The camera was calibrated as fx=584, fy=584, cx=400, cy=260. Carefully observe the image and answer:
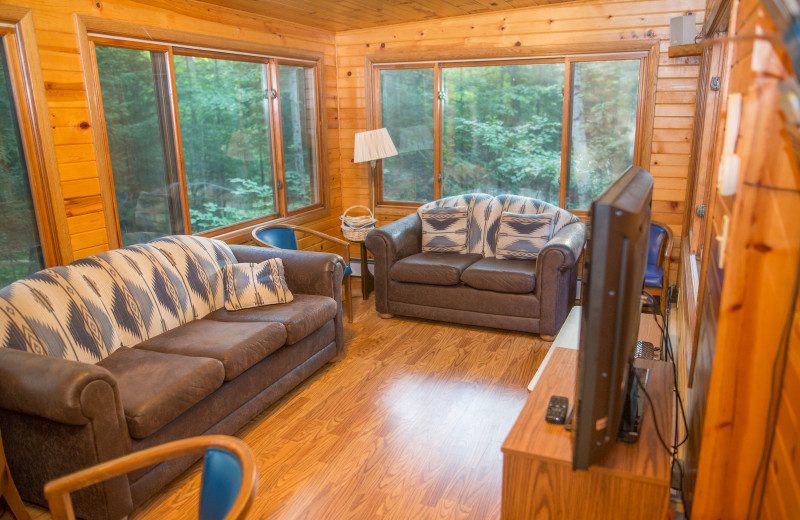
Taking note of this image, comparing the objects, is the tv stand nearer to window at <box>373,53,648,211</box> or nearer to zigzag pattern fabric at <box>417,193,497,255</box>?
zigzag pattern fabric at <box>417,193,497,255</box>

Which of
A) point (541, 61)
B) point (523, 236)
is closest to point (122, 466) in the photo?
point (523, 236)

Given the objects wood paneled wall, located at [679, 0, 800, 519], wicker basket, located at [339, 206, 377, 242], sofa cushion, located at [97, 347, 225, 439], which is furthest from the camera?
wicker basket, located at [339, 206, 377, 242]

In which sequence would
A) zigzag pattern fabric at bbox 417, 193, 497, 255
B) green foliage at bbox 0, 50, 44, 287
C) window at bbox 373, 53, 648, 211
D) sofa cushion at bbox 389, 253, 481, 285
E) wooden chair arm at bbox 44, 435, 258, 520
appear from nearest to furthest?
wooden chair arm at bbox 44, 435, 258, 520, green foliage at bbox 0, 50, 44, 287, sofa cushion at bbox 389, 253, 481, 285, window at bbox 373, 53, 648, 211, zigzag pattern fabric at bbox 417, 193, 497, 255

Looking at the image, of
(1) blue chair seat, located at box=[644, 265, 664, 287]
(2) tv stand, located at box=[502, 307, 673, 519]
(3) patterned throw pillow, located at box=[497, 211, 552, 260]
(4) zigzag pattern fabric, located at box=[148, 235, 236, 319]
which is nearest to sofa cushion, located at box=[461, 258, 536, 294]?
(3) patterned throw pillow, located at box=[497, 211, 552, 260]

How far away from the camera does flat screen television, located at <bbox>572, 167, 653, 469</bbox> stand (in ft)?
4.04

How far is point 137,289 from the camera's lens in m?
3.12

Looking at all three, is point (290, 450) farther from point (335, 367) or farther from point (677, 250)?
point (677, 250)

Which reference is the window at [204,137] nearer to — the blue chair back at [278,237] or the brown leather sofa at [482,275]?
the blue chair back at [278,237]

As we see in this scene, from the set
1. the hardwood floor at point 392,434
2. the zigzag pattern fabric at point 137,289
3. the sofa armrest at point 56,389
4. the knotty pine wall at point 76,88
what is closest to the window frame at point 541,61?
the hardwood floor at point 392,434

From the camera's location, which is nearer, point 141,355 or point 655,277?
point 141,355

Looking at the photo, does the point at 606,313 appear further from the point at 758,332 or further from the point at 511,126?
the point at 511,126

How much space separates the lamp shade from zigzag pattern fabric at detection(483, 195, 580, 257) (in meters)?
1.02

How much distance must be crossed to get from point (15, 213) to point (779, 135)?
3287mm

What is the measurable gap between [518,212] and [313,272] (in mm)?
1827
